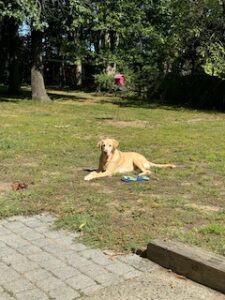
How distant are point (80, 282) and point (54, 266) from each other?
40cm

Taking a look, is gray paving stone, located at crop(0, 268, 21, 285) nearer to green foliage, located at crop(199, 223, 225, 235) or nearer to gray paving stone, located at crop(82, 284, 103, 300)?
gray paving stone, located at crop(82, 284, 103, 300)

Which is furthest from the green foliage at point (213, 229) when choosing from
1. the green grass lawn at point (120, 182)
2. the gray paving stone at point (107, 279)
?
the gray paving stone at point (107, 279)

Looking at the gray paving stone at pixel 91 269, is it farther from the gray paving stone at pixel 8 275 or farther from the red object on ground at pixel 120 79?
the red object on ground at pixel 120 79

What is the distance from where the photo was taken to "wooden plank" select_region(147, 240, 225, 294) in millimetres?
4332

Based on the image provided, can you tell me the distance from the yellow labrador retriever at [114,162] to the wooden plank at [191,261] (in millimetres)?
3266

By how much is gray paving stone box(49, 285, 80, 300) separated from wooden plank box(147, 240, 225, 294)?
909 millimetres

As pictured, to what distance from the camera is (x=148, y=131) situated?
14.2 metres

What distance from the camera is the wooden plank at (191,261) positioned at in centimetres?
433

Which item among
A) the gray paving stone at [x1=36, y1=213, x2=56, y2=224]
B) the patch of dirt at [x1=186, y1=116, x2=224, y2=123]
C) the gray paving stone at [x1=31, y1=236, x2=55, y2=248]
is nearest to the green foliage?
the gray paving stone at [x1=31, y1=236, x2=55, y2=248]

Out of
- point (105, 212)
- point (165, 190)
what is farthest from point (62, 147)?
point (105, 212)

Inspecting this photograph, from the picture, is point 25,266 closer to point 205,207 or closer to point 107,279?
point 107,279

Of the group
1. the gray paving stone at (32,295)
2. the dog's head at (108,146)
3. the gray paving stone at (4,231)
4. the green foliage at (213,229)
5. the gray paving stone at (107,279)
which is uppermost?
the dog's head at (108,146)

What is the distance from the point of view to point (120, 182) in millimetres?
7891

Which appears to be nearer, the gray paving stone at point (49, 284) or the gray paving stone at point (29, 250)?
the gray paving stone at point (49, 284)
